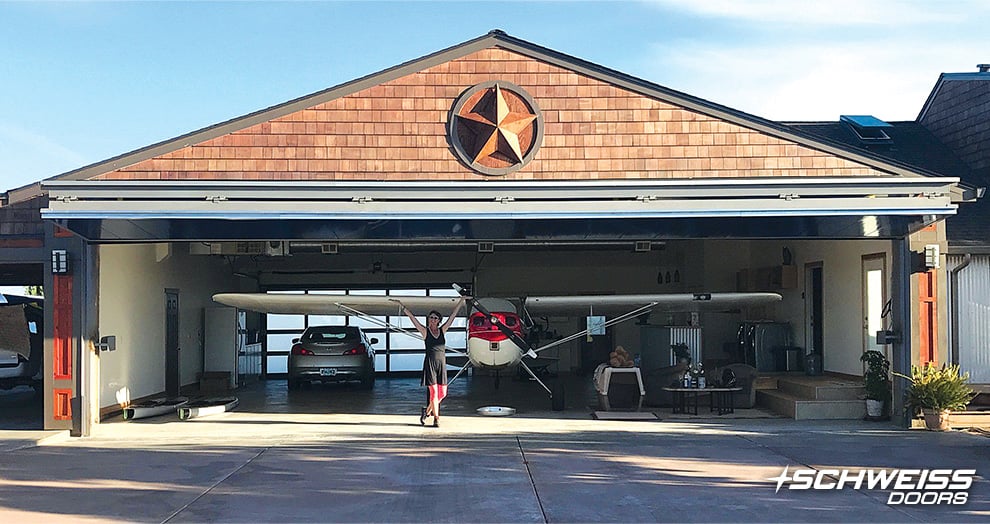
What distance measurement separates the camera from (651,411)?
15.0 m

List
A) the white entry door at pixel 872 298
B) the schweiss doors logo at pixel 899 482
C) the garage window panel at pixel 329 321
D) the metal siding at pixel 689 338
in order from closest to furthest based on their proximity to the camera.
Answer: the schweiss doors logo at pixel 899 482, the white entry door at pixel 872 298, the metal siding at pixel 689 338, the garage window panel at pixel 329 321

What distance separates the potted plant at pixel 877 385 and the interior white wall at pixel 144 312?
36.0 ft

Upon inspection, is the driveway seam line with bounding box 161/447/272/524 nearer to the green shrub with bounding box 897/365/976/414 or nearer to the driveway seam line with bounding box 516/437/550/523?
the driveway seam line with bounding box 516/437/550/523

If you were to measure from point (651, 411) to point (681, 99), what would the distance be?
16.6ft

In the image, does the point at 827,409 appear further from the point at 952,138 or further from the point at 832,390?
the point at 952,138

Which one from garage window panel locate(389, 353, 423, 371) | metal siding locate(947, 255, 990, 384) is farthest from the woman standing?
garage window panel locate(389, 353, 423, 371)

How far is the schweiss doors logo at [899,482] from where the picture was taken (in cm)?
822

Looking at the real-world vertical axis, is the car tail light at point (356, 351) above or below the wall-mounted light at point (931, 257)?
below

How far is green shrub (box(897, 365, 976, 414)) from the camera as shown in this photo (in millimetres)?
12625

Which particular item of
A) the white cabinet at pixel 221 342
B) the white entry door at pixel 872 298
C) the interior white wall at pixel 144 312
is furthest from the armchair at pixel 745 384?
the white cabinet at pixel 221 342

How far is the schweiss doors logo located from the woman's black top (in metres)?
5.22

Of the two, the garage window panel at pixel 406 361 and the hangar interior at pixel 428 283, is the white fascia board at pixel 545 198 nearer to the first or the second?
the hangar interior at pixel 428 283

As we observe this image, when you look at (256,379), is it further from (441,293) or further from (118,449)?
(118,449)

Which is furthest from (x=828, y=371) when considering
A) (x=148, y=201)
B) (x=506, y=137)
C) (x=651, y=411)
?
(x=148, y=201)
